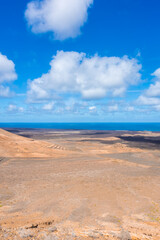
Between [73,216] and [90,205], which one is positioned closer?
[73,216]

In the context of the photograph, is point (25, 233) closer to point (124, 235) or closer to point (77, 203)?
point (77, 203)

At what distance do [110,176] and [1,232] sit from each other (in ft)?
36.9

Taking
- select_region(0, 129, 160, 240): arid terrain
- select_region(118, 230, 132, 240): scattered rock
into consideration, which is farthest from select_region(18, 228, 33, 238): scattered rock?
select_region(118, 230, 132, 240): scattered rock

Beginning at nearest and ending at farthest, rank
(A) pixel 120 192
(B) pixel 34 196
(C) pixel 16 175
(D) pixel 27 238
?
(D) pixel 27 238
(B) pixel 34 196
(A) pixel 120 192
(C) pixel 16 175

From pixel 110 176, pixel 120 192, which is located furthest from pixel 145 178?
pixel 120 192

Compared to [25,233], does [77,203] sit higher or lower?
lower

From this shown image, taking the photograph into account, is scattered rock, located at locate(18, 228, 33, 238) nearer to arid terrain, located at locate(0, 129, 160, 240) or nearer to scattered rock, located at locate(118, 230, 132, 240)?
arid terrain, located at locate(0, 129, 160, 240)

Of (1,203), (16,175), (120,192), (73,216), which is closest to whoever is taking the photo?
(73,216)

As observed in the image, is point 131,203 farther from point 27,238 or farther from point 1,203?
point 1,203

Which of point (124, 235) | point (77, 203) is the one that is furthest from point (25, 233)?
point (124, 235)

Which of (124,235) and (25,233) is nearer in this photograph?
(25,233)

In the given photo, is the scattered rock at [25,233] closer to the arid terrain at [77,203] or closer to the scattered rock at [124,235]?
the arid terrain at [77,203]

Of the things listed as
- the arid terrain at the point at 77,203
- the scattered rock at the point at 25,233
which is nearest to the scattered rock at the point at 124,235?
the arid terrain at the point at 77,203

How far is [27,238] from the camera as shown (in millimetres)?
6910
